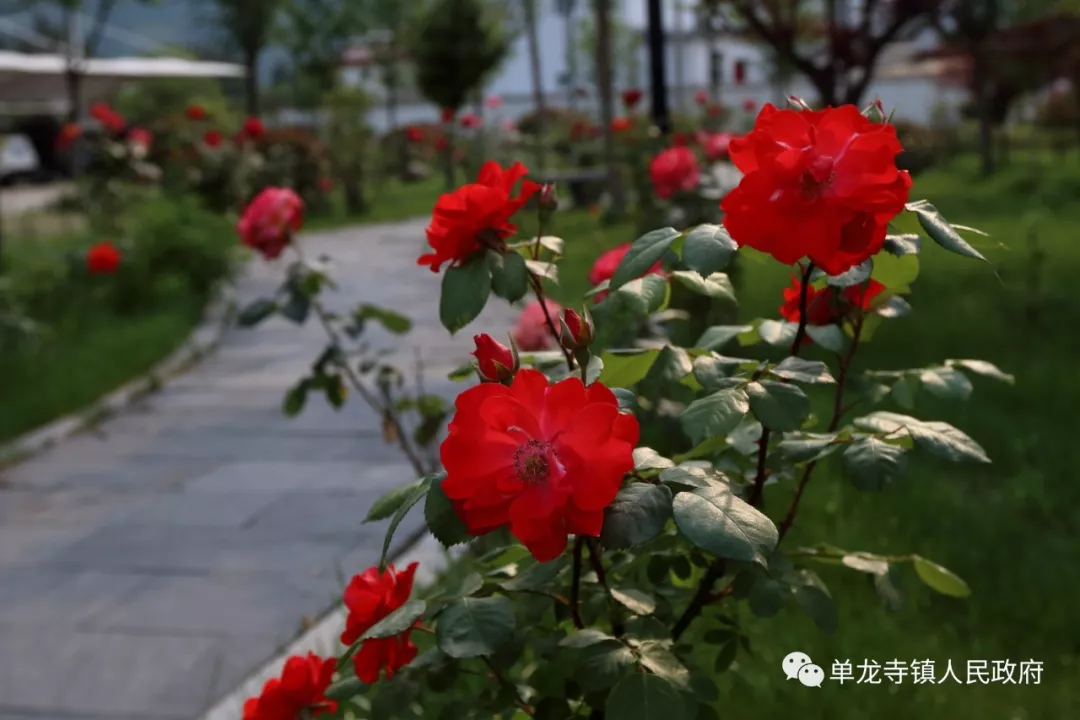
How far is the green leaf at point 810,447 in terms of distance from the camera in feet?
4.53

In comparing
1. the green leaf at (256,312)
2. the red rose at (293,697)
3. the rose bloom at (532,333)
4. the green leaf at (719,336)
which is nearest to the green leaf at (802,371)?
the green leaf at (719,336)

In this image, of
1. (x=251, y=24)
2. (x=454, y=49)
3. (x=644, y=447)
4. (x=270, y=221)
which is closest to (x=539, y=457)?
(x=644, y=447)

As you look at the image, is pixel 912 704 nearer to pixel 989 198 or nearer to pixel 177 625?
pixel 177 625

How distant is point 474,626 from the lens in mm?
1239

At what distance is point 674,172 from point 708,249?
107 inches

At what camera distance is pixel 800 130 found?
115cm

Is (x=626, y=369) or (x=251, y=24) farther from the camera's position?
(x=251, y=24)

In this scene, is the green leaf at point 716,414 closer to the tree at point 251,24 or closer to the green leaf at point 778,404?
the green leaf at point 778,404

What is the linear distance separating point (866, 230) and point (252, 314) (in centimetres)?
187

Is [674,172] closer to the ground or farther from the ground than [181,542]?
farther from the ground

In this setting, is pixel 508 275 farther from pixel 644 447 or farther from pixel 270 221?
pixel 270 221

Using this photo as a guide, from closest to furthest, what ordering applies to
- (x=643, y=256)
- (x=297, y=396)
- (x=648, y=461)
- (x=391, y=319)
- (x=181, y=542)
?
(x=648, y=461), (x=643, y=256), (x=391, y=319), (x=297, y=396), (x=181, y=542)

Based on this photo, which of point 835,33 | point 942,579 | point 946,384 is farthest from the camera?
point 835,33

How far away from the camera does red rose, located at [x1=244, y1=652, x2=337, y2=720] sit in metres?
1.45
